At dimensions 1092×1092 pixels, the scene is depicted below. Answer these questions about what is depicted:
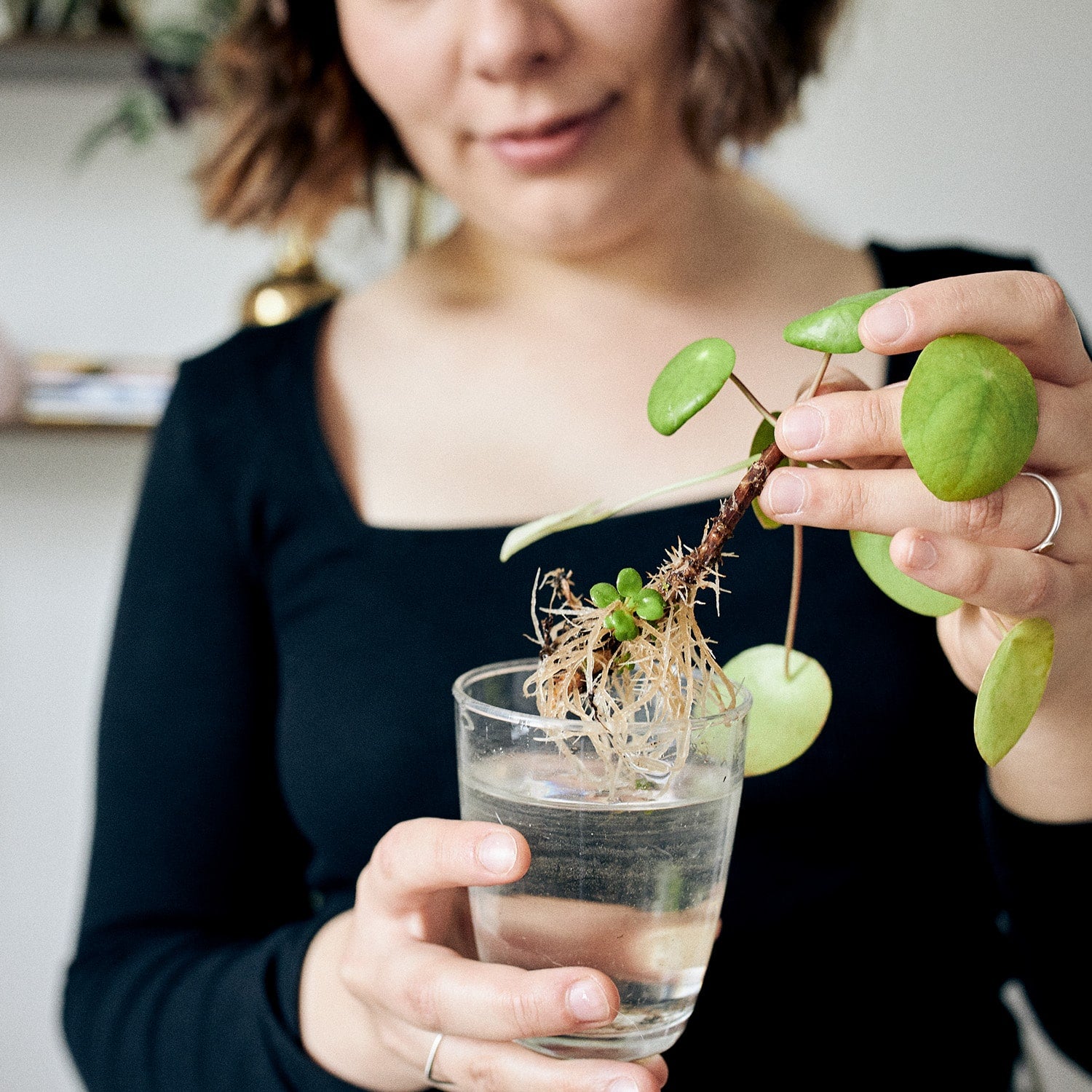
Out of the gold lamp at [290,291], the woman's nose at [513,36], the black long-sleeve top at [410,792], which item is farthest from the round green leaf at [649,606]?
the gold lamp at [290,291]

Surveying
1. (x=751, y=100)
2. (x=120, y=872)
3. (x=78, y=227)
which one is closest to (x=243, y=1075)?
(x=120, y=872)

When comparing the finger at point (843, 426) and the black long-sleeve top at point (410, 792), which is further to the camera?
the black long-sleeve top at point (410, 792)

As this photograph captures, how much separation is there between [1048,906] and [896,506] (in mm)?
559

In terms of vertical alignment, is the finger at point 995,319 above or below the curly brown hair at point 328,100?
below

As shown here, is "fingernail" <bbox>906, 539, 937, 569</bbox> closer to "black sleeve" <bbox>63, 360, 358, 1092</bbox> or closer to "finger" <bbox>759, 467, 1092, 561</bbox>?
"finger" <bbox>759, 467, 1092, 561</bbox>

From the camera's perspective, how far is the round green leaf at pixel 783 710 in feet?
1.52

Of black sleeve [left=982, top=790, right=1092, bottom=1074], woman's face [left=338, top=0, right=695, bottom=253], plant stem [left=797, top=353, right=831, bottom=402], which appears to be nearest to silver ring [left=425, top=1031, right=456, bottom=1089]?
plant stem [left=797, top=353, right=831, bottom=402]

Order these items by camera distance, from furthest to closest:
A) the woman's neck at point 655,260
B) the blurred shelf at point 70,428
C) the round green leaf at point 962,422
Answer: the blurred shelf at point 70,428 < the woman's neck at point 655,260 < the round green leaf at point 962,422

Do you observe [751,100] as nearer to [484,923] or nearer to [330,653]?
[330,653]

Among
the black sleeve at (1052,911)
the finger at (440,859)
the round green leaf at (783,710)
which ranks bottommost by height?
the black sleeve at (1052,911)

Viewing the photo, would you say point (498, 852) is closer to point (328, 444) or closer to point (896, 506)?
point (896, 506)

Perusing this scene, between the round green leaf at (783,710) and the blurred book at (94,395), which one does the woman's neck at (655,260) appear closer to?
the round green leaf at (783,710)

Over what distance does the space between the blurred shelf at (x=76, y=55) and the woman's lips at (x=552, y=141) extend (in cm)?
125

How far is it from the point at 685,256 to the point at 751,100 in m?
0.15
